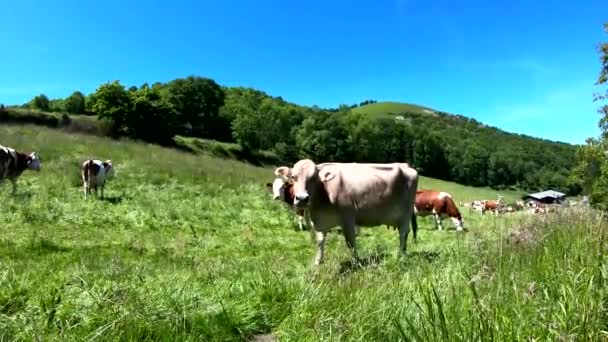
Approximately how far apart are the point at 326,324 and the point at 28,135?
32.7 metres

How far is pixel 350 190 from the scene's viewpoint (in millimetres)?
9836

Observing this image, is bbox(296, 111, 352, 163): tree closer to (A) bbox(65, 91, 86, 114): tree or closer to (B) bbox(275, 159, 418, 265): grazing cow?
(A) bbox(65, 91, 86, 114): tree

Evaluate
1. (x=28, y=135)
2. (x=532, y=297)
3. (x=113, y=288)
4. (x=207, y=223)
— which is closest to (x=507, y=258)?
(x=532, y=297)

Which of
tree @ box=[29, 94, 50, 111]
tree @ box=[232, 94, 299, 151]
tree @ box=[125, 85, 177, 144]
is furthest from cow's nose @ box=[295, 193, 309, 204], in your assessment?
tree @ box=[29, 94, 50, 111]

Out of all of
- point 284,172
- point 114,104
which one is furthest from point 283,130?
point 284,172

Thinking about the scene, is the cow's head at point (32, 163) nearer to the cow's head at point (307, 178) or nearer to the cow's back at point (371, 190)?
the cow's head at point (307, 178)

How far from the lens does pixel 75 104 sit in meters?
109

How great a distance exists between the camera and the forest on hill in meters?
64.3

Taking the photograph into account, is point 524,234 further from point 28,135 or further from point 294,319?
point 28,135

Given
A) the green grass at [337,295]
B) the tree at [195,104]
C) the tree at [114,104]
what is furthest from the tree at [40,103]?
the green grass at [337,295]

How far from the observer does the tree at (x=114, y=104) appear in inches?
2461

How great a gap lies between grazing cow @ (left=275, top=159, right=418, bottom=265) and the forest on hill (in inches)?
2015

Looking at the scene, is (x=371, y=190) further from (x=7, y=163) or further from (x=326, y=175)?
(x=7, y=163)

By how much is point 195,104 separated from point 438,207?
8462 centimetres
